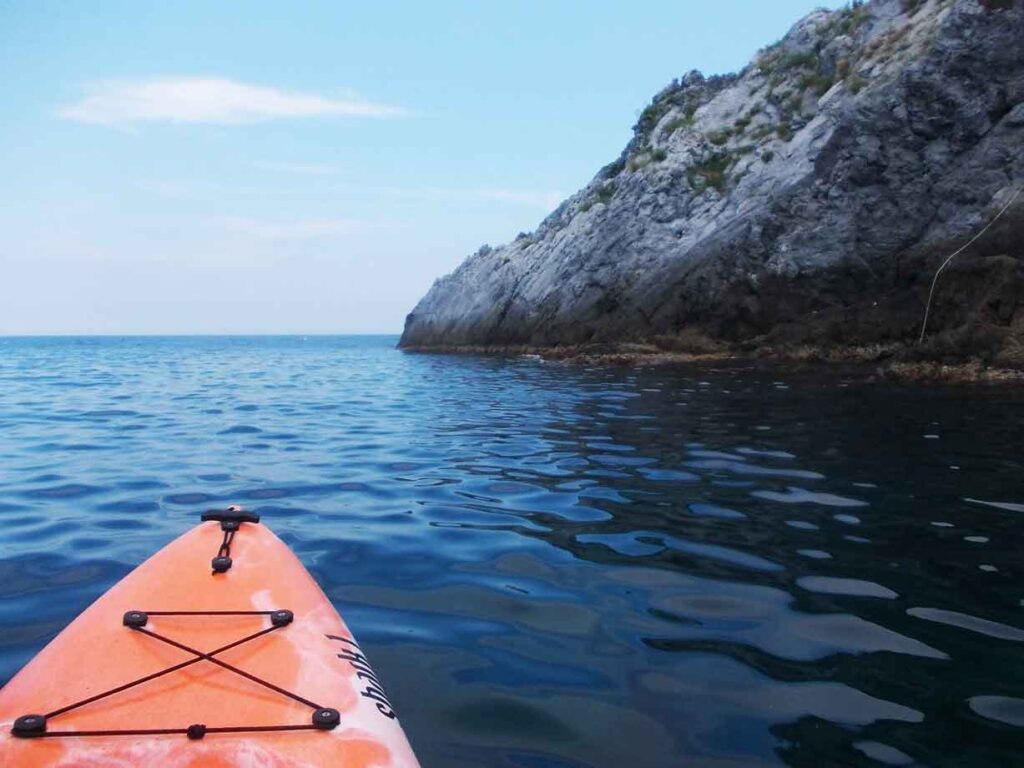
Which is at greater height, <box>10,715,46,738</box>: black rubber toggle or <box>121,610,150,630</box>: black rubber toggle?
<box>121,610,150,630</box>: black rubber toggle

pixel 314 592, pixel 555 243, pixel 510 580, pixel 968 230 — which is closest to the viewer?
pixel 314 592

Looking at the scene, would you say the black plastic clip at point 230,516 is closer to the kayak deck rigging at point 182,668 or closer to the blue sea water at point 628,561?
the kayak deck rigging at point 182,668

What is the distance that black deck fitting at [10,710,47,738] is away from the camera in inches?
92.1

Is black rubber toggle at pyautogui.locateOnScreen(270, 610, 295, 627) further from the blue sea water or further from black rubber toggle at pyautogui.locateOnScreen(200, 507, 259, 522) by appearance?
black rubber toggle at pyautogui.locateOnScreen(200, 507, 259, 522)

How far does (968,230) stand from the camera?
1617cm

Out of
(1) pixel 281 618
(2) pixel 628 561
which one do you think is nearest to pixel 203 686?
(1) pixel 281 618

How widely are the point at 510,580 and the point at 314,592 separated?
5.08 feet

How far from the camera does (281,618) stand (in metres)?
3.10

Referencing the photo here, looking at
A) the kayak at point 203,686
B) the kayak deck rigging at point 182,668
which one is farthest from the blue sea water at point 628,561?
the kayak deck rigging at point 182,668

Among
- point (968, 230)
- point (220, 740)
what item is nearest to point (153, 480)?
point (220, 740)

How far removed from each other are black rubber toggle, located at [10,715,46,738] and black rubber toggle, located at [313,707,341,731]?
87cm

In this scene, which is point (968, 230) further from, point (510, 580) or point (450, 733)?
point (450, 733)

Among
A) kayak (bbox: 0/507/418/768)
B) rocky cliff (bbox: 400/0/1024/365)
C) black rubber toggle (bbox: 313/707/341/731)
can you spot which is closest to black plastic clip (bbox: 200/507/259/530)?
kayak (bbox: 0/507/418/768)

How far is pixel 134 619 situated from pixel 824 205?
20.5m
